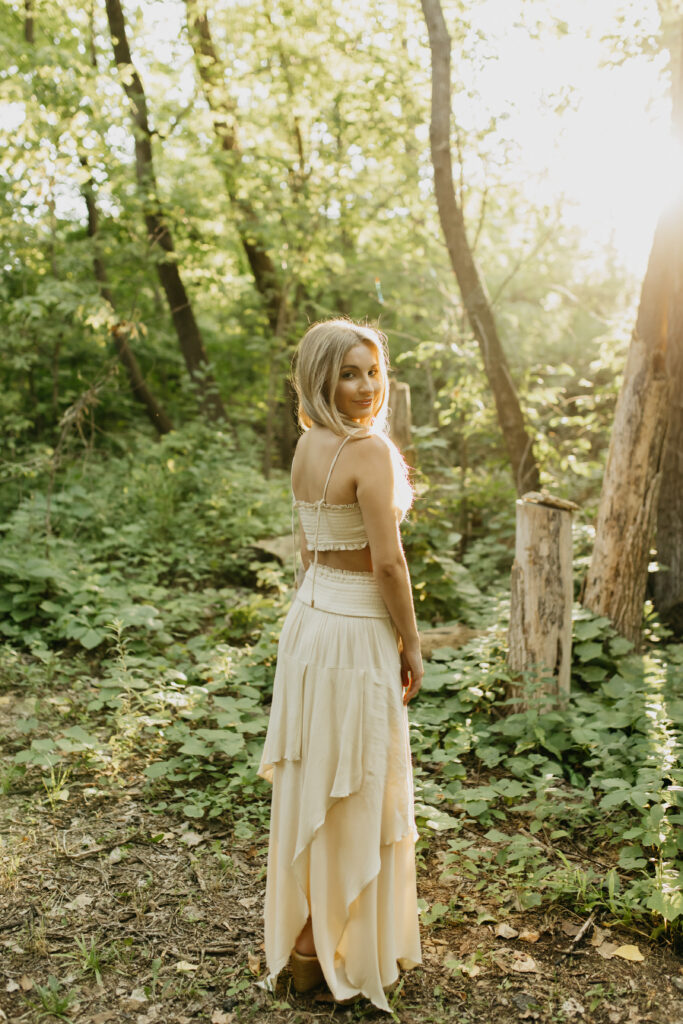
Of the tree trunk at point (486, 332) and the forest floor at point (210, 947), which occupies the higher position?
the tree trunk at point (486, 332)

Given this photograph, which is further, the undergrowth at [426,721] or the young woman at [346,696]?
the undergrowth at [426,721]

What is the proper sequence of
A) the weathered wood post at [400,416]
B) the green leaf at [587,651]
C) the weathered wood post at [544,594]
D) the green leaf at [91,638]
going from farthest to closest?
the weathered wood post at [400,416] < the green leaf at [91,638] < the green leaf at [587,651] < the weathered wood post at [544,594]

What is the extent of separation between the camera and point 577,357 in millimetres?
14258

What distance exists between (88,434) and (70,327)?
7.56 feet

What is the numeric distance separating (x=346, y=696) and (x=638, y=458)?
3699 millimetres

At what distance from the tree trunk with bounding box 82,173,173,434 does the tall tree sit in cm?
663

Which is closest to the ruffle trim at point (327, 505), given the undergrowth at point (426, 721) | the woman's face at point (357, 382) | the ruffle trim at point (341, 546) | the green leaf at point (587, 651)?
the ruffle trim at point (341, 546)

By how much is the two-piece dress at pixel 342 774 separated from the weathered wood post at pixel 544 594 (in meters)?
2.05

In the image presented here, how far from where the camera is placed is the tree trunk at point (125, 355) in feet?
34.5

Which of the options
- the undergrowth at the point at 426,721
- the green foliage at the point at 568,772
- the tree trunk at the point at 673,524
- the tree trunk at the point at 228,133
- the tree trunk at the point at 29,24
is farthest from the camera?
the tree trunk at the point at 29,24

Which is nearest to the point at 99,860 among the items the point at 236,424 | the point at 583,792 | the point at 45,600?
the point at 583,792

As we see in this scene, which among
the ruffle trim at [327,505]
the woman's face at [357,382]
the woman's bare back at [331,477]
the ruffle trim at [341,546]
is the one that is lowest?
the ruffle trim at [341,546]

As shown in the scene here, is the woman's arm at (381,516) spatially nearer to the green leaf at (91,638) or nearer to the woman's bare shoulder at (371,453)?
the woman's bare shoulder at (371,453)

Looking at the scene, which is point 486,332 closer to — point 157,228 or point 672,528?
point 672,528
